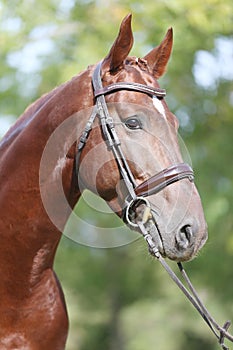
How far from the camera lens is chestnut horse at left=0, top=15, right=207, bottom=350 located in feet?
12.0

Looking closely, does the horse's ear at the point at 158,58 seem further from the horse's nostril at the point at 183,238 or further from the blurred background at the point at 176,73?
the blurred background at the point at 176,73

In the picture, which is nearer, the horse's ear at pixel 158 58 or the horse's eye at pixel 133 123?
the horse's eye at pixel 133 123

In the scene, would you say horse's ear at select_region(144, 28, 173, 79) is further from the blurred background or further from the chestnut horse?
the blurred background

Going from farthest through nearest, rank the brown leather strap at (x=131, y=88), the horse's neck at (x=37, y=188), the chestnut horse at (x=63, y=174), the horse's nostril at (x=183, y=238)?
1. the horse's neck at (x=37, y=188)
2. the brown leather strap at (x=131, y=88)
3. the chestnut horse at (x=63, y=174)
4. the horse's nostril at (x=183, y=238)

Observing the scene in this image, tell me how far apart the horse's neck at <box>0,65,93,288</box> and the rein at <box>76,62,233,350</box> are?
0.12 m

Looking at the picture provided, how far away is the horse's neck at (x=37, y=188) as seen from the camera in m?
3.96

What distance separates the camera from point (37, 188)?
4016 millimetres

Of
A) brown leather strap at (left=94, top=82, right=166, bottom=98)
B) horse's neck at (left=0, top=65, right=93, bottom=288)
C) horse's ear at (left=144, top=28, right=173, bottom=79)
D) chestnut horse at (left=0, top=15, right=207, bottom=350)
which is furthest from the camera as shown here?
horse's ear at (left=144, top=28, right=173, bottom=79)

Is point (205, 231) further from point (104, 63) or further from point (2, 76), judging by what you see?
point (2, 76)

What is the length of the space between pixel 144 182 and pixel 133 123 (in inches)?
12.3

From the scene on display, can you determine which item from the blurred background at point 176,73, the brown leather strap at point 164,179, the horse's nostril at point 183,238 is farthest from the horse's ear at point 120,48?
the blurred background at point 176,73

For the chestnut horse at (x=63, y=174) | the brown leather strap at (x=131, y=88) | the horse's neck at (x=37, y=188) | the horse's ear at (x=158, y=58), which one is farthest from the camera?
the horse's ear at (x=158, y=58)

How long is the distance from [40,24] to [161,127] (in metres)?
7.28

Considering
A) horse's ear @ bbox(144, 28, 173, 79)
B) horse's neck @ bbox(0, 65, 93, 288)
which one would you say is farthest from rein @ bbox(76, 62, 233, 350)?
horse's ear @ bbox(144, 28, 173, 79)
